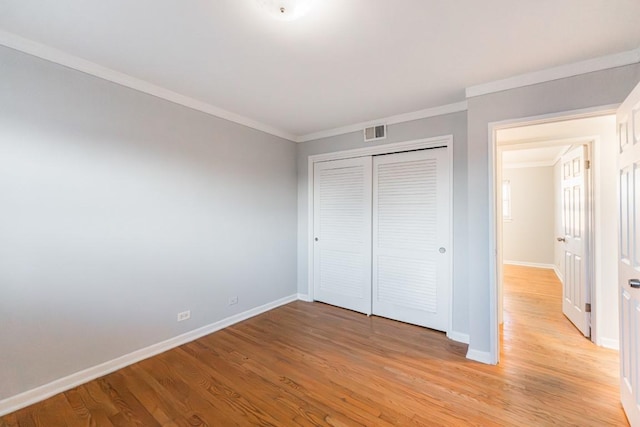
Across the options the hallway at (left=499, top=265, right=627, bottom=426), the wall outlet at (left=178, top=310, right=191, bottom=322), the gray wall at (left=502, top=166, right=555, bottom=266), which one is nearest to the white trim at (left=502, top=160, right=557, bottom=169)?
the gray wall at (left=502, top=166, right=555, bottom=266)

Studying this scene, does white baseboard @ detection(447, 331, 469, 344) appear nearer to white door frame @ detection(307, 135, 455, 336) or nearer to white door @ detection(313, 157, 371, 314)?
white door frame @ detection(307, 135, 455, 336)

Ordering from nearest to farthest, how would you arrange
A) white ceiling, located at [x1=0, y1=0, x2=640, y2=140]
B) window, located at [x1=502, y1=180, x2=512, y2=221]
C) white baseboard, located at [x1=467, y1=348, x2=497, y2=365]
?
white ceiling, located at [x1=0, y1=0, x2=640, y2=140] → white baseboard, located at [x1=467, y1=348, x2=497, y2=365] → window, located at [x1=502, y1=180, x2=512, y2=221]

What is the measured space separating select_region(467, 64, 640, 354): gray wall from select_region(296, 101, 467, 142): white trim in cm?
41

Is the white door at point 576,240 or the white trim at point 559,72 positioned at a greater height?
the white trim at point 559,72

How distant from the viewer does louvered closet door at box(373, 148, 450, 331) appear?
9.96 feet

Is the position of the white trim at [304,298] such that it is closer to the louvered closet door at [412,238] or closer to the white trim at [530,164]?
the louvered closet door at [412,238]

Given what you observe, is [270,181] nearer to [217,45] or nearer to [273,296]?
[273,296]

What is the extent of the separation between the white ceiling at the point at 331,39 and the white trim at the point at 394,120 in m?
0.27

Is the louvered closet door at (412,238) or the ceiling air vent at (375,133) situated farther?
the ceiling air vent at (375,133)

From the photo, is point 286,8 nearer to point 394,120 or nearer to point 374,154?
point 394,120

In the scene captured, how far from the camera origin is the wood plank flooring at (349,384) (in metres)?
1.78

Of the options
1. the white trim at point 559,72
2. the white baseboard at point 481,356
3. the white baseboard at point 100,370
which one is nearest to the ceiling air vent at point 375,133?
the white trim at point 559,72

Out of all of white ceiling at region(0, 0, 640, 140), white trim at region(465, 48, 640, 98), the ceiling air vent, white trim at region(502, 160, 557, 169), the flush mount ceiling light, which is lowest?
the ceiling air vent

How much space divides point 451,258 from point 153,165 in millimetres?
3165
